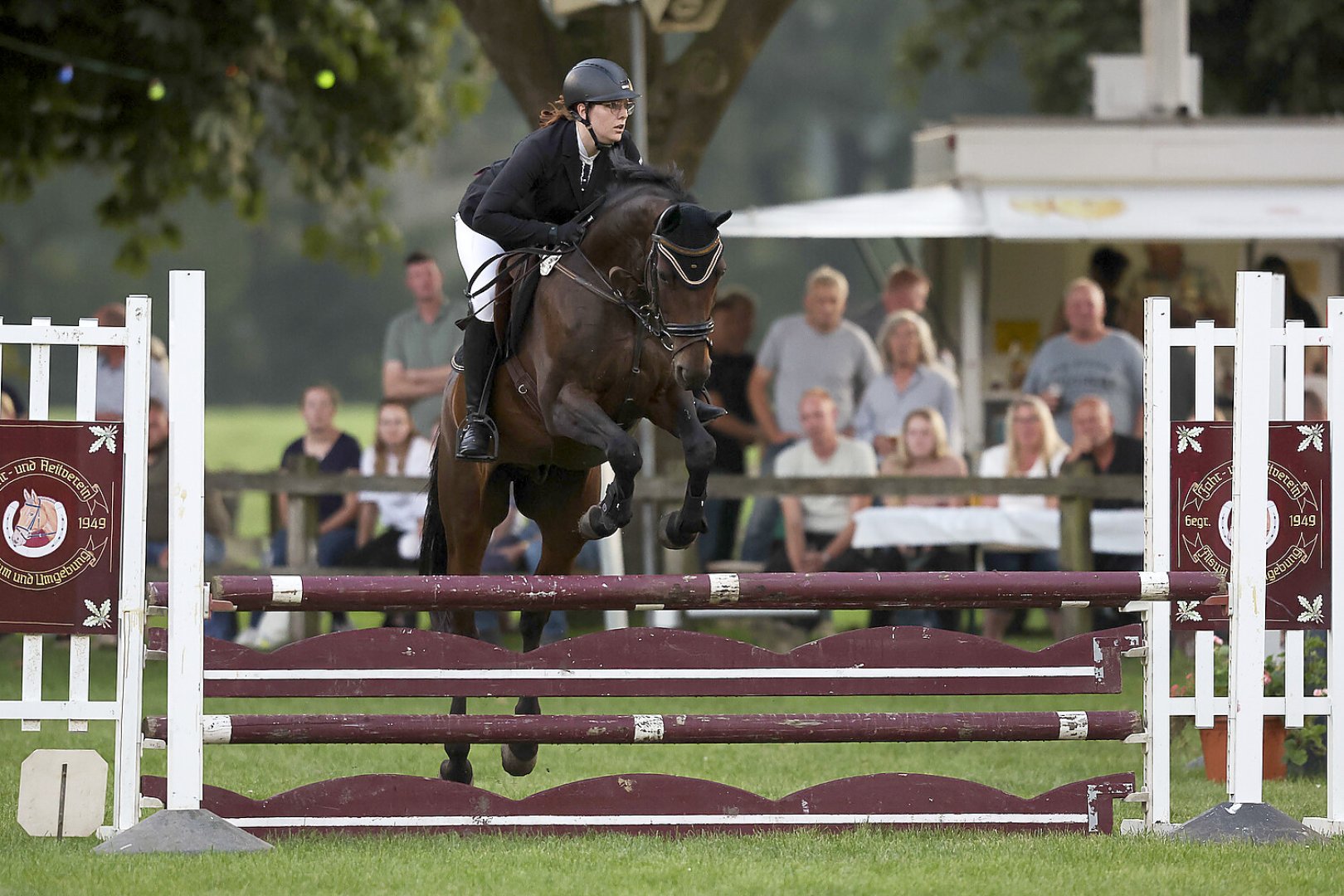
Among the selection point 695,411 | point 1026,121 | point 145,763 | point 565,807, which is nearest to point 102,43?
point 1026,121

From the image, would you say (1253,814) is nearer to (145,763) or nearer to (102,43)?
(145,763)

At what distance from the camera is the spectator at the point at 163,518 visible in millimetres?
11078

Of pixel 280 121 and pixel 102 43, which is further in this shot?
pixel 280 121

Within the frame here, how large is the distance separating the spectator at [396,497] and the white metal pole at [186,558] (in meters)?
6.01

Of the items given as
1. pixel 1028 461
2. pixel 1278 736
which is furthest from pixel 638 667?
pixel 1028 461

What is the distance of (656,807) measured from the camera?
5418mm

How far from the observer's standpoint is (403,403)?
1173 cm

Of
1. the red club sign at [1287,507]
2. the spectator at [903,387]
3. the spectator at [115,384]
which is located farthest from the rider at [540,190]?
the spectator at [903,387]

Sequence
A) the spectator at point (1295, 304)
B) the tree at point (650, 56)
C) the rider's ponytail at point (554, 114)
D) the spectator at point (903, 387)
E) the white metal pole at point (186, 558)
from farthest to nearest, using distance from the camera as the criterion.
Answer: the spectator at point (1295, 304) → the tree at point (650, 56) → the spectator at point (903, 387) → the rider's ponytail at point (554, 114) → the white metal pole at point (186, 558)

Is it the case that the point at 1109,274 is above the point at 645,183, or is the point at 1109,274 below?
above

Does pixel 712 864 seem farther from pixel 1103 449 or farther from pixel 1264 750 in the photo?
pixel 1103 449

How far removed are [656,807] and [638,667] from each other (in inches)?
15.7

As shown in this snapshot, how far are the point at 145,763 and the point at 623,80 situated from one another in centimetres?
317

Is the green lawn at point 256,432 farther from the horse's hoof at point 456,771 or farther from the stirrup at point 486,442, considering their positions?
the horse's hoof at point 456,771
